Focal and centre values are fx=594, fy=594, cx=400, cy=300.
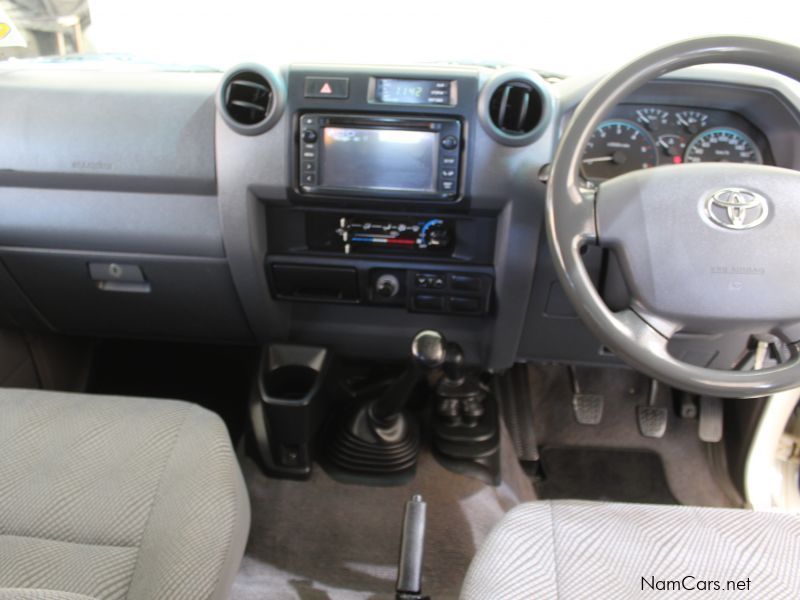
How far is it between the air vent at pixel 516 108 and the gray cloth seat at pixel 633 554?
607 millimetres

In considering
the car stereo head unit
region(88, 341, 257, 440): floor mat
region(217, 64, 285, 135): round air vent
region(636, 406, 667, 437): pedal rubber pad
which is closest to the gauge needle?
the car stereo head unit

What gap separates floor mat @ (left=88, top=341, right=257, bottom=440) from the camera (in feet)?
5.73

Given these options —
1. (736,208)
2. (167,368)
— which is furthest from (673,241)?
(167,368)

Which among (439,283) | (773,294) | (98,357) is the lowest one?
(98,357)

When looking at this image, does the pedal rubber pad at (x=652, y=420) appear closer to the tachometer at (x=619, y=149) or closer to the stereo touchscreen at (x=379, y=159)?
the tachometer at (x=619, y=149)

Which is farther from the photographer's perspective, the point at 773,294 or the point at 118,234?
the point at 118,234

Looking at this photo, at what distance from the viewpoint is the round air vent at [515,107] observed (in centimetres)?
97

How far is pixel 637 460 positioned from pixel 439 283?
90cm

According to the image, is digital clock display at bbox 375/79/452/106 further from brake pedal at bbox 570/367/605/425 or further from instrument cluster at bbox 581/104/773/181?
brake pedal at bbox 570/367/605/425

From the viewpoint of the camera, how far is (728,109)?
1036mm

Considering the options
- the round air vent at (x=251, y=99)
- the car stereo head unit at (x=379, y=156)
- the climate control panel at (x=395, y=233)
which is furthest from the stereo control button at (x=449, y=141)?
the round air vent at (x=251, y=99)

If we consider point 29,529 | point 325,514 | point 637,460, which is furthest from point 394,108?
point 637,460

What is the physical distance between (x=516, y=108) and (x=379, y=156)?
0.25 meters

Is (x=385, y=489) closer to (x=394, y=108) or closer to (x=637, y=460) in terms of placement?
(x=637, y=460)
